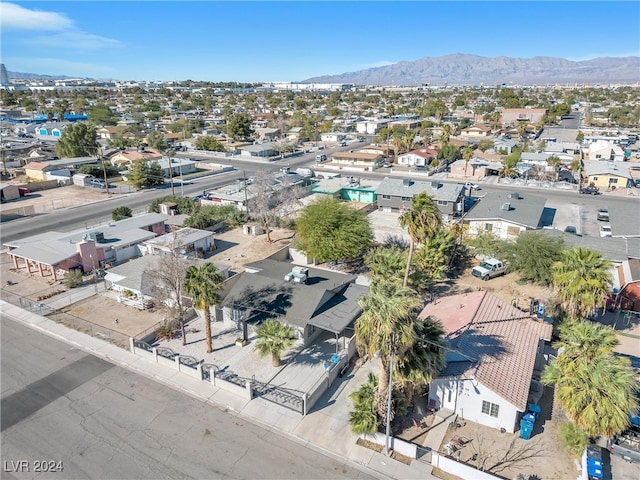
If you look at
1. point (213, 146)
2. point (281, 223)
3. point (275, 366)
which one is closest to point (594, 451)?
point (275, 366)

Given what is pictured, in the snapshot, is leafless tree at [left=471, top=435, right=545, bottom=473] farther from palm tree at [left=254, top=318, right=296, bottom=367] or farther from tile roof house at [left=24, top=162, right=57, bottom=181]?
tile roof house at [left=24, top=162, right=57, bottom=181]

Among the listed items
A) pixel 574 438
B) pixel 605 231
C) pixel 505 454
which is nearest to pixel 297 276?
pixel 505 454

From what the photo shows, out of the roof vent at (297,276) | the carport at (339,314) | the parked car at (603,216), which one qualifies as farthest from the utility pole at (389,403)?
the parked car at (603,216)

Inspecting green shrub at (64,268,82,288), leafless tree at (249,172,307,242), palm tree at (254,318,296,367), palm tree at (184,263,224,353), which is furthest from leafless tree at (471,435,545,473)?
green shrub at (64,268,82,288)

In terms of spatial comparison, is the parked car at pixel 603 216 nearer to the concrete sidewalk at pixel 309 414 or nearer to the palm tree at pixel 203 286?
the concrete sidewalk at pixel 309 414

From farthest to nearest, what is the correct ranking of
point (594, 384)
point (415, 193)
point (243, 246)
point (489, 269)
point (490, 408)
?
1. point (415, 193)
2. point (243, 246)
3. point (489, 269)
4. point (490, 408)
5. point (594, 384)

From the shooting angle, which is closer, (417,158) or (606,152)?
(606,152)

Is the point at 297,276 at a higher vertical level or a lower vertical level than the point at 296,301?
higher

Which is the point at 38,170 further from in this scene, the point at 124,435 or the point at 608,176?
the point at 608,176
